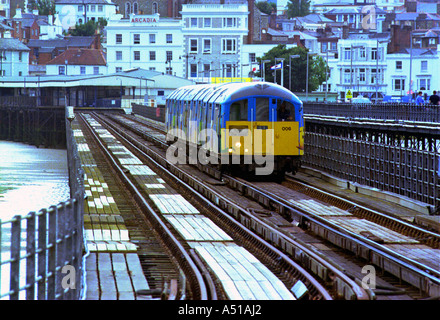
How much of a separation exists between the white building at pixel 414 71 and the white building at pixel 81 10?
8863 cm

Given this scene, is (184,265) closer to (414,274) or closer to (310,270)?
(310,270)

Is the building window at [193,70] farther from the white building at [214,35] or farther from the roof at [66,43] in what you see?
the roof at [66,43]

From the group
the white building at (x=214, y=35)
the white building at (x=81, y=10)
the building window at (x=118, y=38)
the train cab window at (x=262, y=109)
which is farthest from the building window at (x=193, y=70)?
the train cab window at (x=262, y=109)

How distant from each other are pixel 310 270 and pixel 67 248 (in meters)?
4.68

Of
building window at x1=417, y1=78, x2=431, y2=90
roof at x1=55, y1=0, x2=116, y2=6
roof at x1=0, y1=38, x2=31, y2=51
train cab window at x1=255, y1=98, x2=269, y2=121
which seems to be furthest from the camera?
roof at x1=55, y1=0, x2=116, y2=6

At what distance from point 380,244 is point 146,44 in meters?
101

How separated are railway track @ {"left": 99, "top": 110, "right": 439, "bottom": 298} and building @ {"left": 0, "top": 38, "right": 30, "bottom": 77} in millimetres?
116765

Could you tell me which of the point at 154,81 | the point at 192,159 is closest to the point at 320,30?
the point at 154,81

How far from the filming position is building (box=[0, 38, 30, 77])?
5187 inches

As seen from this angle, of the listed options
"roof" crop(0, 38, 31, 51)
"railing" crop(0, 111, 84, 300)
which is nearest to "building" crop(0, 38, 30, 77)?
"roof" crop(0, 38, 31, 51)

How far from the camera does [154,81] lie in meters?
97.8

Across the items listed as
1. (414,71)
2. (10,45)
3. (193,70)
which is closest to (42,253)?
(414,71)

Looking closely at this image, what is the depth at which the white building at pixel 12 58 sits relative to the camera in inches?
5187

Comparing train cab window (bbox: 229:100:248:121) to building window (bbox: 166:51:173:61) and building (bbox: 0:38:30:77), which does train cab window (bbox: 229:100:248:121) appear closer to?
building window (bbox: 166:51:173:61)
